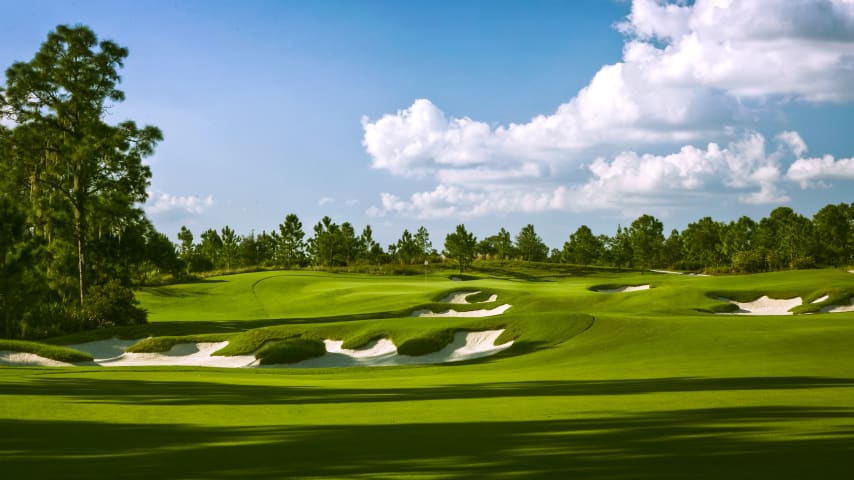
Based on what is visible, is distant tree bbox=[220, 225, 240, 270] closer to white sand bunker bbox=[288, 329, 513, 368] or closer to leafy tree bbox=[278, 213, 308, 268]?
leafy tree bbox=[278, 213, 308, 268]

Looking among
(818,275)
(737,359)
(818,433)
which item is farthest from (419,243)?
(818,433)

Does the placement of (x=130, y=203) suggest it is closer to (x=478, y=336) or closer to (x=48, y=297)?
(x=48, y=297)

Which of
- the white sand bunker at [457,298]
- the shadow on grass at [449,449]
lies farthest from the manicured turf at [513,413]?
the white sand bunker at [457,298]

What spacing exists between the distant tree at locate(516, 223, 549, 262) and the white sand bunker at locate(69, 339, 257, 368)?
122211 mm

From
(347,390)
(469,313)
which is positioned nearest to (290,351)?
(347,390)

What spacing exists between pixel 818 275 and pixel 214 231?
106m

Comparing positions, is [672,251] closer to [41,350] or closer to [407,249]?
[407,249]

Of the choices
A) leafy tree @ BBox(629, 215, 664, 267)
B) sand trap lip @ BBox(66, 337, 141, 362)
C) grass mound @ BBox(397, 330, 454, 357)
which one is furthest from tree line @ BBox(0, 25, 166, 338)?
leafy tree @ BBox(629, 215, 664, 267)

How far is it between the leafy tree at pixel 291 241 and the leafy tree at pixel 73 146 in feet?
248

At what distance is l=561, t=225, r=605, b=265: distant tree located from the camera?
129 meters

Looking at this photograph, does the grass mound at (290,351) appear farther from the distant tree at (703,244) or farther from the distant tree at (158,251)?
the distant tree at (703,244)

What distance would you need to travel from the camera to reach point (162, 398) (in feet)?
46.6

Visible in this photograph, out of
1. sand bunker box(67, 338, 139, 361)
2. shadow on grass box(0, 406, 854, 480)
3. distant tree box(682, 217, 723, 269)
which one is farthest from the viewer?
distant tree box(682, 217, 723, 269)

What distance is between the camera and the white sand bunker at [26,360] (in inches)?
1024
